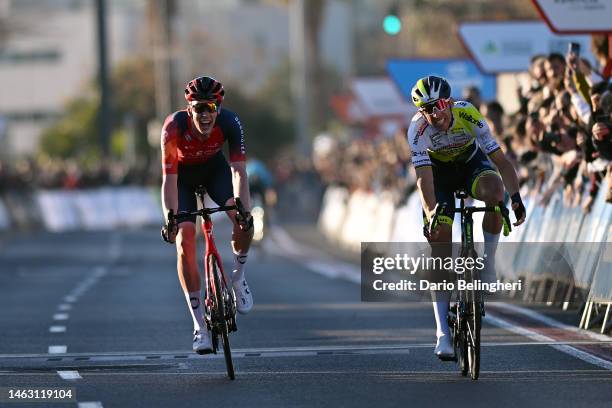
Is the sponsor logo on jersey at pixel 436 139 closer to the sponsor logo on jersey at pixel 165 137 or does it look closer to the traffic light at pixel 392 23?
the sponsor logo on jersey at pixel 165 137

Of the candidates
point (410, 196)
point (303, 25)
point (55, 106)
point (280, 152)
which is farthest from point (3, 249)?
point (55, 106)

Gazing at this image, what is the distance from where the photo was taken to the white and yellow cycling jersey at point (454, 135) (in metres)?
12.4

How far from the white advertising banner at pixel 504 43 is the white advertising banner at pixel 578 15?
22.5ft

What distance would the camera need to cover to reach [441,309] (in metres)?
12.5

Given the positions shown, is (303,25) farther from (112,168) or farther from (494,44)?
(494,44)

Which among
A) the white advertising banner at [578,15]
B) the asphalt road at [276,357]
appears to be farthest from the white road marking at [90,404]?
the white advertising banner at [578,15]

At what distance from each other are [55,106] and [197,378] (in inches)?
3789

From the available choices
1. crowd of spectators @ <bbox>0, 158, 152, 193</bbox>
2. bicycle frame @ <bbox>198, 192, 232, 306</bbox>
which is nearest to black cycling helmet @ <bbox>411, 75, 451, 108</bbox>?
bicycle frame @ <bbox>198, 192, 232, 306</bbox>

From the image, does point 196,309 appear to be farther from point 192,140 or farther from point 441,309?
point 441,309

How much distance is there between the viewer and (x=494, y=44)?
25.1 meters

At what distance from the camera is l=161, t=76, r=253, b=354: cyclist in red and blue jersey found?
12.6 meters

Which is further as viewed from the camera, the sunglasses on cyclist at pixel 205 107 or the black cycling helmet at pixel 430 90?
the sunglasses on cyclist at pixel 205 107

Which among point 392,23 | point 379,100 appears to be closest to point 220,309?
point 392,23

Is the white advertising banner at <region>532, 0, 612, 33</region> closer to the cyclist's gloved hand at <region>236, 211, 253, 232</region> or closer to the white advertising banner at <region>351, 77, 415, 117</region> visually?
the cyclist's gloved hand at <region>236, 211, 253, 232</region>
